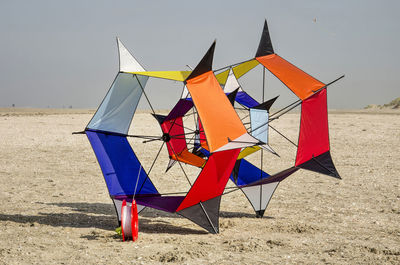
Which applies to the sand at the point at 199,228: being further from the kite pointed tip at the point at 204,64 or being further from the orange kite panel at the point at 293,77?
the kite pointed tip at the point at 204,64

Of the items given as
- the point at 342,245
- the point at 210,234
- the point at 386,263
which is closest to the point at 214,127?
the point at 210,234

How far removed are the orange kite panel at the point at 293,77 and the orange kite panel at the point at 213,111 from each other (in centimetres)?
160

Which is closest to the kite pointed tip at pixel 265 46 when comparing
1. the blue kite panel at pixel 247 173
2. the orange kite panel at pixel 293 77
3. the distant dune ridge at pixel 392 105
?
the orange kite panel at pixel 293 77

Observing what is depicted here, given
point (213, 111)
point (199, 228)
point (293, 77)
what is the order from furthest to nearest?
point (293, 77), point (199, 228), point (213, 111)

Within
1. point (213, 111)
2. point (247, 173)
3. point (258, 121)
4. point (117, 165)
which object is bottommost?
point (247, 173)

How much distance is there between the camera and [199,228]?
31.3 ft

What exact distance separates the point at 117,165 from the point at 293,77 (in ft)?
12.4

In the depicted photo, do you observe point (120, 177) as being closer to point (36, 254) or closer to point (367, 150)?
point (36, 254)

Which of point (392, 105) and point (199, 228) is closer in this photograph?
point (199, 228)

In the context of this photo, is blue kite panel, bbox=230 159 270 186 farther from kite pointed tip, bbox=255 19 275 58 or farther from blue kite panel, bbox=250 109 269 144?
kite pointed tip, bbox=255 19 275 58

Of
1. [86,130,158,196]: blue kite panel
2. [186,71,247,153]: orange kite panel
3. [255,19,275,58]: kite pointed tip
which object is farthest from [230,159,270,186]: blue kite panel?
[186,71,247,153]: orange kite panel

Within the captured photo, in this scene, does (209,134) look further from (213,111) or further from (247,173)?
(247,173)

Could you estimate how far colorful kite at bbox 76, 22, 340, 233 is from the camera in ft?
28.3

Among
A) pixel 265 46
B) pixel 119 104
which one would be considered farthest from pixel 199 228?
pixel 265 46
